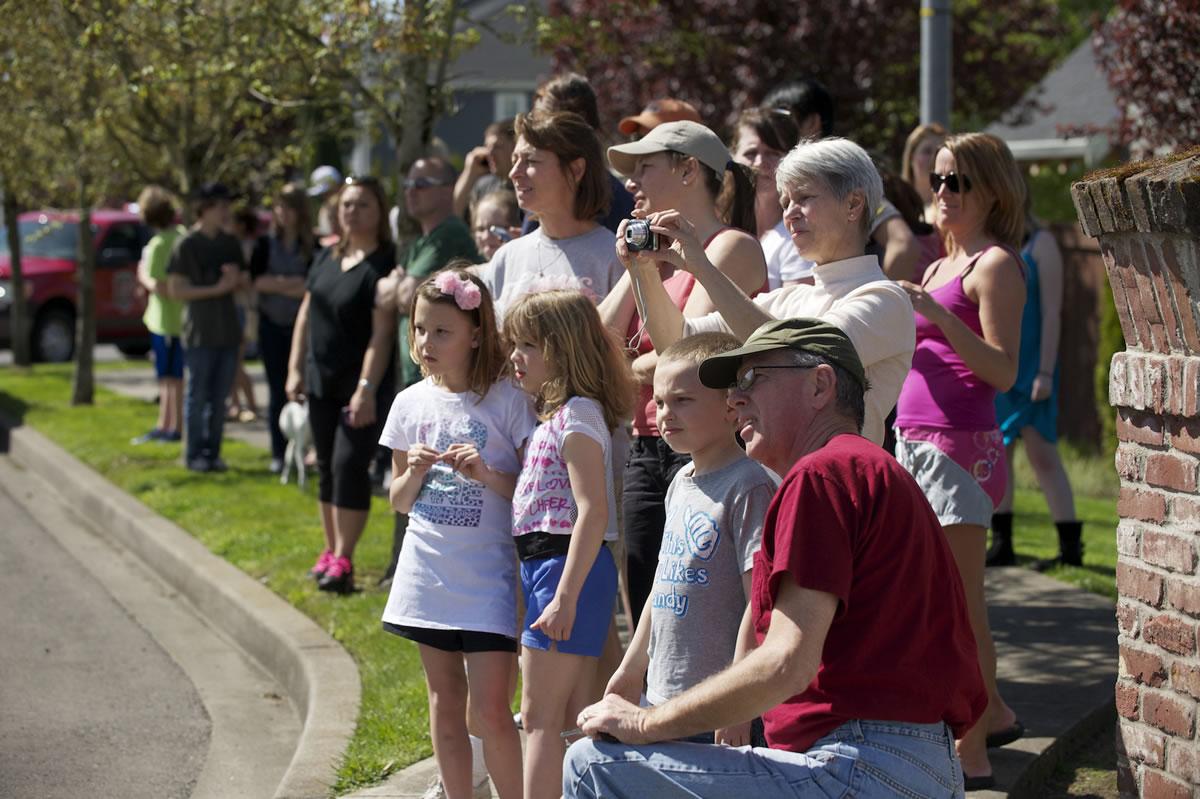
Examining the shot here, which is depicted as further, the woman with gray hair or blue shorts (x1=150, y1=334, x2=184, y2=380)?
blue shorts (x1=150, y1=334, x2=184, y2=380)

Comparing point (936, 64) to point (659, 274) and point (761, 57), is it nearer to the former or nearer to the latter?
point (659, 274)

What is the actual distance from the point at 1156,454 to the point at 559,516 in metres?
1.56

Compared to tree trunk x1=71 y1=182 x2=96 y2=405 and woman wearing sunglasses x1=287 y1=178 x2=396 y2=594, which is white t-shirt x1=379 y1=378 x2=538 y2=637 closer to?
woman wearing sunglasses x1=287 y1=178 x2=396 y2=594

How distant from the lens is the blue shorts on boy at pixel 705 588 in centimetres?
321

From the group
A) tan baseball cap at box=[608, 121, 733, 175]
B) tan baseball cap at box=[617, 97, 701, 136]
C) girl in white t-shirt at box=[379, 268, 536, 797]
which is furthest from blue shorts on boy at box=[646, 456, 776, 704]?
tan baseball cap at box=[617, 97, 701, 136]

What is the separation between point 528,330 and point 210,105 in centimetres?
975

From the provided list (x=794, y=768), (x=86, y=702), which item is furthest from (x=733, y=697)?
(x=86, y=702)

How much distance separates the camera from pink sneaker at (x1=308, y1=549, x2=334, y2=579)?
22.7 ft

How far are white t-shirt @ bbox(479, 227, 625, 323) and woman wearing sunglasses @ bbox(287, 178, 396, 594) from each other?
1.97m

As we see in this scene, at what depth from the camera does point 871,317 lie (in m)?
3.57

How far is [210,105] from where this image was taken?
12805mm

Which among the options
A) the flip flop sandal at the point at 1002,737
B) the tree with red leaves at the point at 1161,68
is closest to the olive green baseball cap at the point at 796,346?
the flip flop sandal at the point at 1002,737

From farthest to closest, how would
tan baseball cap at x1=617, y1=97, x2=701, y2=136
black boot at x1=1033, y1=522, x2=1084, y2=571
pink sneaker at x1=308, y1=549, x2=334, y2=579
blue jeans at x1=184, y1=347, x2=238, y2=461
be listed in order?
blue jeans at x1=184, y1=347, x2=238, y2=461
black boot at x1=1033, y1=522, x2=1084, y2=571
pink sneaker at x1=308, y1=549, x2=334, y2=579
tan baseball cap at x1=617, y1=97, x2=701, y2=136

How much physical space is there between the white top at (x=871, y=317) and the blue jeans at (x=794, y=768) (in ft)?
3.60
